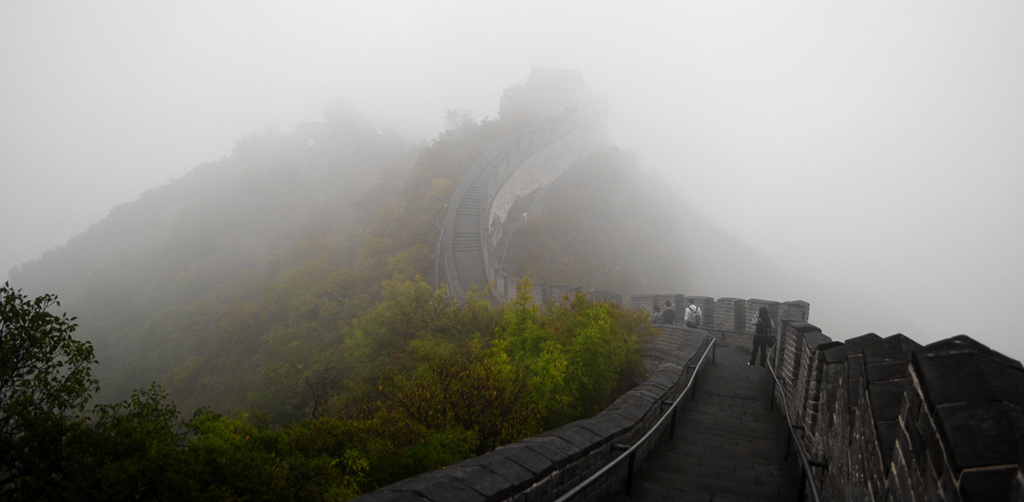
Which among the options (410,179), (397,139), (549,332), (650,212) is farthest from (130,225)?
(549,332)

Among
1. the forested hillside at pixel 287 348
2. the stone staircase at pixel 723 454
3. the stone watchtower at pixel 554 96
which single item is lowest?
the stone staircase at pixel 723 454

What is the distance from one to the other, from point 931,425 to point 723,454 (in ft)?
13.7

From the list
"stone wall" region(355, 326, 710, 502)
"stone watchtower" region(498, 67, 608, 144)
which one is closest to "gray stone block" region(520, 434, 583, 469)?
"stone wall" region(355, 326, 710, 502)

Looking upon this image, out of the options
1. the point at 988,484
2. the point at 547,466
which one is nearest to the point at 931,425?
the point at 988,484

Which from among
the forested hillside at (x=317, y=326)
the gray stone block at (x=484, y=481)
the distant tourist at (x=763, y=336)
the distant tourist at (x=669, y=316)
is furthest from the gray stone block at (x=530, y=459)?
the distant tourist at (x=669, y=316)

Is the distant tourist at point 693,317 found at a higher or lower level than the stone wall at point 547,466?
higher

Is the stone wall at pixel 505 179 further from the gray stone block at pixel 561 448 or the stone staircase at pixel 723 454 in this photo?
the gray stone block at pixel 561 448

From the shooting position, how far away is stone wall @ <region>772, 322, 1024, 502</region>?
152 cm

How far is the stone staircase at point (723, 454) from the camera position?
4.33 meters

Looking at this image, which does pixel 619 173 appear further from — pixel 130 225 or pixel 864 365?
pixel 130 225

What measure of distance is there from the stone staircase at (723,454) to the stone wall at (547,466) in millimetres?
383

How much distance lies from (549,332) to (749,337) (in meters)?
8.03

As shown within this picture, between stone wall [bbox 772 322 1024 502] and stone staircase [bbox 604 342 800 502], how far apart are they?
3.06ft

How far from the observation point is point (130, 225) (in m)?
46.5
